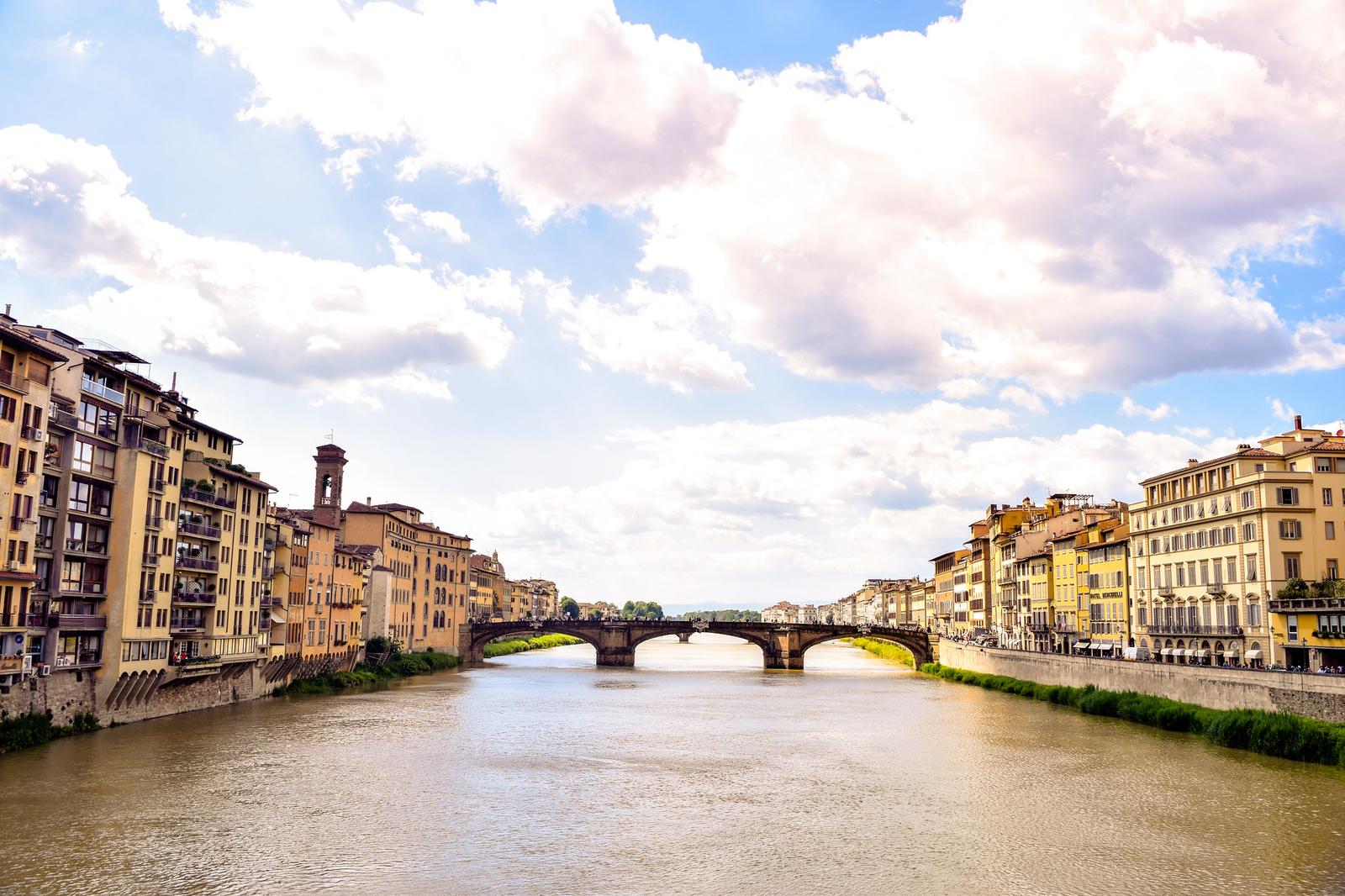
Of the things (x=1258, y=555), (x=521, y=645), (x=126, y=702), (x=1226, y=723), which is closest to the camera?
(x=1226, y=723)

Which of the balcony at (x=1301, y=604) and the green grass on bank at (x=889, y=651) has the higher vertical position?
the balcony at (x=1301, y=604)

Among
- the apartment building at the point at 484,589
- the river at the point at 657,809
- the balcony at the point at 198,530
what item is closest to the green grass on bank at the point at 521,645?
the apartment building at the point at 484,589

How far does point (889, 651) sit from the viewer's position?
14638 centimetres

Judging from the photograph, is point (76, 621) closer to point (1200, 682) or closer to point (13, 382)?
point (13, 382)

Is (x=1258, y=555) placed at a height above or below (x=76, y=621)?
above

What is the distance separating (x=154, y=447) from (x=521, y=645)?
110717mm

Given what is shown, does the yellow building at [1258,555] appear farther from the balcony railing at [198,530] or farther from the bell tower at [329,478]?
the bell tower at [329,478]

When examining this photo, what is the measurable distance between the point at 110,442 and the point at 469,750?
2278 centimetres

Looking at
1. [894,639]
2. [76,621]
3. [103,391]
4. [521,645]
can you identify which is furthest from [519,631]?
[103,391]

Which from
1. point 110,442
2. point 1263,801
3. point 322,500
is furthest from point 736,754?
point 322,500

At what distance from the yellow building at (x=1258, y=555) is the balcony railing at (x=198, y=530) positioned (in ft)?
188

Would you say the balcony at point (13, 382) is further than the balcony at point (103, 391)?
No

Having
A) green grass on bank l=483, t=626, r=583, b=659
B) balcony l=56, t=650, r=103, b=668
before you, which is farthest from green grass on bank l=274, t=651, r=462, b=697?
green grass on bank l=483, t=626, r=583, b=659

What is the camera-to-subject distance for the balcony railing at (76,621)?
4506cm
